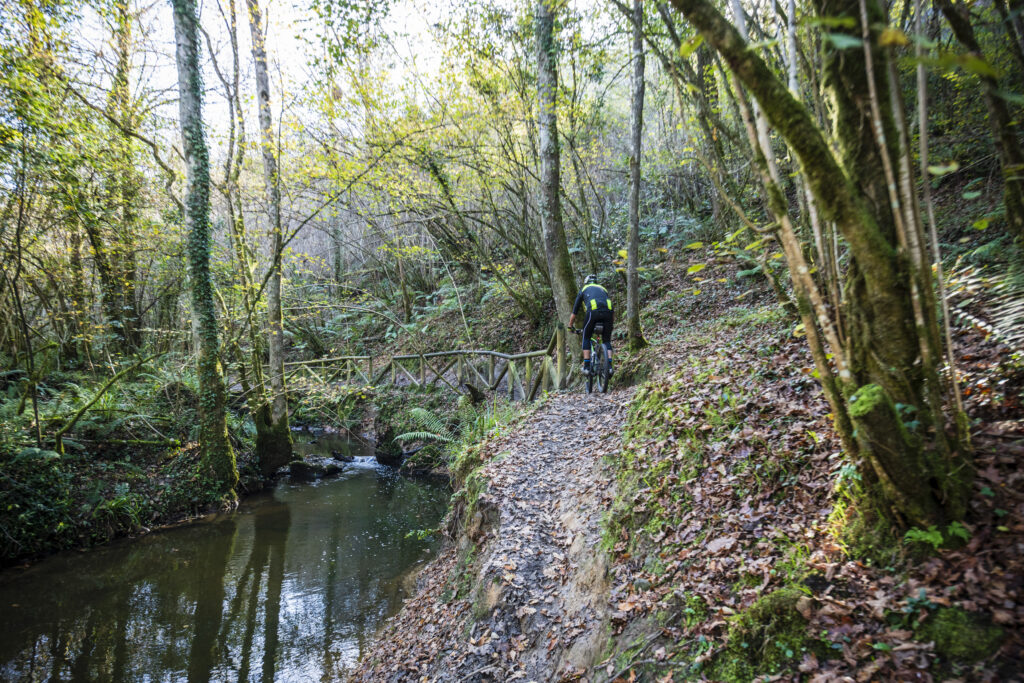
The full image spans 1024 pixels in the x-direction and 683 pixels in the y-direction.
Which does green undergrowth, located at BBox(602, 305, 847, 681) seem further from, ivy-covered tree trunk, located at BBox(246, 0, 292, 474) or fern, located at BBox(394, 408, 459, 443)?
ivy-covered tree trunk, located at BBox(246, 0, 292, 474)

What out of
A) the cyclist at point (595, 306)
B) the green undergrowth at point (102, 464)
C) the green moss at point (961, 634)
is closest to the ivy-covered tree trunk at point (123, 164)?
the green undergrowth at point (102, 464)

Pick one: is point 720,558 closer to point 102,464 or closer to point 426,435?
point 426,435

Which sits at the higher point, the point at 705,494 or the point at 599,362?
the point at 599,362

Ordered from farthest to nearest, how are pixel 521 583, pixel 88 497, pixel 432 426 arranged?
1. pixel 432 426
2. pixel 88 497
3. pixel 521 583

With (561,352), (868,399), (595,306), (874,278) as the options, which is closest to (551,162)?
(595,306)

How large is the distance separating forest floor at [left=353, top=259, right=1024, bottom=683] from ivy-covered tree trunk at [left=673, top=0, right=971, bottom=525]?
28 cm

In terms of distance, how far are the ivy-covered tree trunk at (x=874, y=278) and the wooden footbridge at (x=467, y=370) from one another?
24.8 feet

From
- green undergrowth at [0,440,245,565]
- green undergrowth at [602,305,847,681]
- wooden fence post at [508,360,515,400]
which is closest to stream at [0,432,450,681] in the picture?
green undergrowth at [0,440,245,565]

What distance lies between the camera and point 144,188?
10195 mm

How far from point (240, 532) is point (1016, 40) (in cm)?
1112

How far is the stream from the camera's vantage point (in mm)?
5176

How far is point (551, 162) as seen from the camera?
8.86 metres

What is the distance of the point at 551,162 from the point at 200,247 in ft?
22.1

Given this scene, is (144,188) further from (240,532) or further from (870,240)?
(870,240)
